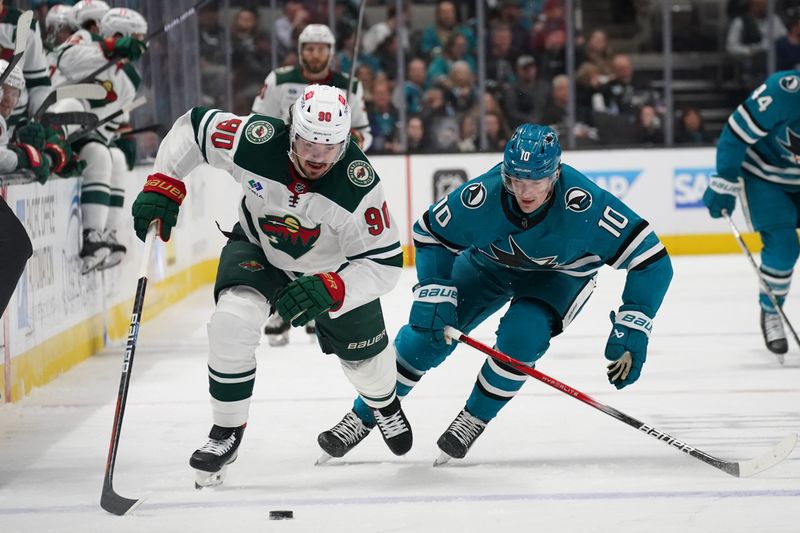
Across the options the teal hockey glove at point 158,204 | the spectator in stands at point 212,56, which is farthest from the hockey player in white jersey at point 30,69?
the spectator in stands at point 212,56

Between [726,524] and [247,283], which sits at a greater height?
[247,283]

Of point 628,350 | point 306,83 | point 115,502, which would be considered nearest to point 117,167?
point 306,83

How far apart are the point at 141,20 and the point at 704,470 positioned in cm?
433

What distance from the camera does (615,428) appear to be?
4.26 meters

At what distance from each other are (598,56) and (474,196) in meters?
7.64

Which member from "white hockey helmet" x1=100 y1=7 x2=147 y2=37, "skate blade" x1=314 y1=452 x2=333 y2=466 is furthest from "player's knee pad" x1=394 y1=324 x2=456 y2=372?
"white hockey helmet" x1=100 y1=7 x2=147 y2=37

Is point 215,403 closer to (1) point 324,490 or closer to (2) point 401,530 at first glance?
(1) point 324,490

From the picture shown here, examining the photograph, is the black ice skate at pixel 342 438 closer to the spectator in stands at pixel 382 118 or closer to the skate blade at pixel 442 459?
the skate blade at pixel 442 459

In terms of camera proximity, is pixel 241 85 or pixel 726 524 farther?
pixel 241 85

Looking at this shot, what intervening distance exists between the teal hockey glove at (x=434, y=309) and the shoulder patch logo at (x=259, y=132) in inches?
23.9

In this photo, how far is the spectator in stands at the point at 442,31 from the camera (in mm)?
10828

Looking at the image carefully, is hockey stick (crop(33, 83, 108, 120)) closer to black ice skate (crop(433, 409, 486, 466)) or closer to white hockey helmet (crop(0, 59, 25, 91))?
white hockey helmet (crop(0, 59, 25, 91))

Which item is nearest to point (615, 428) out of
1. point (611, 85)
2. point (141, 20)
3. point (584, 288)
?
point (584, 288)

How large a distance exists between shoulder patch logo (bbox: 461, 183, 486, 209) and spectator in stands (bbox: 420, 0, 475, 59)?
7.33 meters
